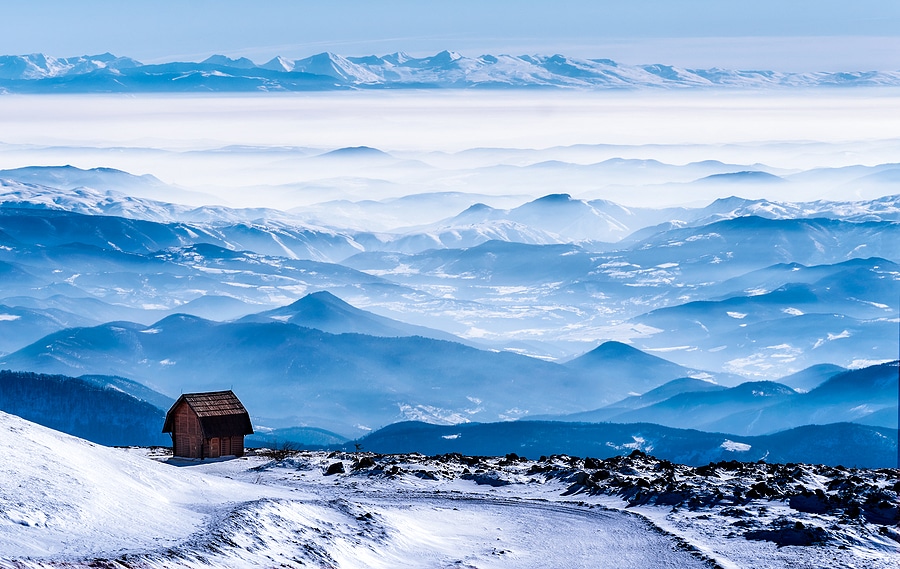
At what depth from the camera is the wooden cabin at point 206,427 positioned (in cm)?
9169

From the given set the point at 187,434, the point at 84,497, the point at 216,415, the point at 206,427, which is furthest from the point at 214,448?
the point at 84,497

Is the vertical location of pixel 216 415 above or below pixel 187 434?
above

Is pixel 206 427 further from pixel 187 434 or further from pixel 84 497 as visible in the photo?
pixel 84 497

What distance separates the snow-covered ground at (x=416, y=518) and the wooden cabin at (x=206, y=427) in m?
12.9

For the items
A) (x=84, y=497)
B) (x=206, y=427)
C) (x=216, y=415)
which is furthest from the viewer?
(x=216, y=415)

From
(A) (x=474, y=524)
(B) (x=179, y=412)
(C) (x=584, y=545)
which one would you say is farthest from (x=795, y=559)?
(B) (x=179, y=412)

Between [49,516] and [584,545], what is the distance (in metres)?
23.2

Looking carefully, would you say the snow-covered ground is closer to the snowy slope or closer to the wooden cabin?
the snowy slope

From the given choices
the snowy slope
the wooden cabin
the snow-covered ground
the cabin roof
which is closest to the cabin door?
the wooden cabin

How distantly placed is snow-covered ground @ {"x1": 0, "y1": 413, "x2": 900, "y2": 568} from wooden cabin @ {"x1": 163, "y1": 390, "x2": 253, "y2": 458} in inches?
508

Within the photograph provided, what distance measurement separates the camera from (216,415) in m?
92.3

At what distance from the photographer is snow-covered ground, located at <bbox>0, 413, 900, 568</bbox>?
51.1 m

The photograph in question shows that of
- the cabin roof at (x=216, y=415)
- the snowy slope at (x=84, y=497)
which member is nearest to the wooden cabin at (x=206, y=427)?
the cabin roof at (x=216, y=415)

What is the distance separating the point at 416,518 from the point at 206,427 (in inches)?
1195
